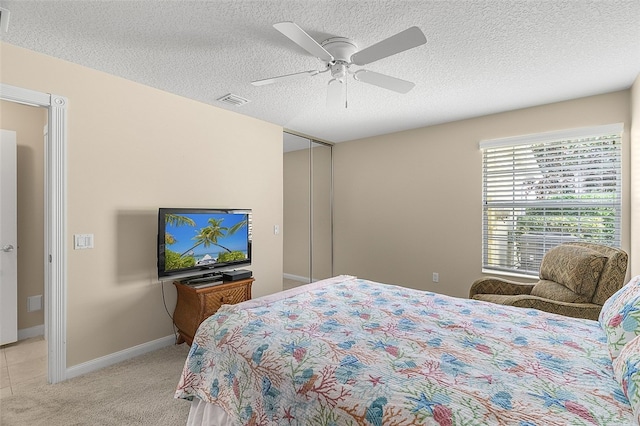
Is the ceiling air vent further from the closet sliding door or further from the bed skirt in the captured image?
the bed skirt

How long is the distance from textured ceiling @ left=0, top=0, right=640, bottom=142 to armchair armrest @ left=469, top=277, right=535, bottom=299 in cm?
184

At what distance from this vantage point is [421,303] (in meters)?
2.18

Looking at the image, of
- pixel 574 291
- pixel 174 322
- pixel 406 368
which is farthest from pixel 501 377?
pixel 174 322

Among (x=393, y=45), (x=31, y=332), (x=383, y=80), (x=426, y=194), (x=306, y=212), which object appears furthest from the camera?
(x=306, y=212)

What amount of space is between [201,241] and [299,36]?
2129mm

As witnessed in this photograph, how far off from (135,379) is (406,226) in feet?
11.7

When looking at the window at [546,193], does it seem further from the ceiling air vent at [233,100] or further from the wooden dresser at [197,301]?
the wooden dresser at [197,301]

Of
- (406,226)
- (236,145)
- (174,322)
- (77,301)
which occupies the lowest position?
(174,322)

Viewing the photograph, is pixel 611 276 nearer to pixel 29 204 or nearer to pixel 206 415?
pixel 206 415

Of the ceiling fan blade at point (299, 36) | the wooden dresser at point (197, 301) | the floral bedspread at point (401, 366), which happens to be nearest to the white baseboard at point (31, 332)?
the wooden dresser at point (197, 301)

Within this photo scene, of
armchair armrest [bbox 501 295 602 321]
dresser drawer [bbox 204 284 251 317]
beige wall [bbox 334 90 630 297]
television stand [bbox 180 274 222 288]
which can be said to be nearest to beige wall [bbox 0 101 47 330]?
television stand [bbox 180 274 222 288]

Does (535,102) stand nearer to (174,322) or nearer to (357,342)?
(357,342)

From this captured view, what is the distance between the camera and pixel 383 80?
226cm

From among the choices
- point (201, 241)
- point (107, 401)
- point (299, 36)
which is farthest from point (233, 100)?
point (107, 401)
